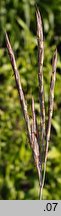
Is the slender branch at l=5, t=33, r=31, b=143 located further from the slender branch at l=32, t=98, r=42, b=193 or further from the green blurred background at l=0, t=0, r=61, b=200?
the green blurred background at l=0, t=0, r=61, b=200

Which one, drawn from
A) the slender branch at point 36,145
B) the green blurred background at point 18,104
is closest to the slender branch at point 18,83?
the slender branch at point 36,145

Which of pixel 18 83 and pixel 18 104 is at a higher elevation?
pixel 18 83

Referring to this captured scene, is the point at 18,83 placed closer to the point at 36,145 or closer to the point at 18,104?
the point at 36,145

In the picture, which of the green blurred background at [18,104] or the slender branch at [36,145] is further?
the green blurred background at [18,104]

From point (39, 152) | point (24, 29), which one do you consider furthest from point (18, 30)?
point (39, 152)

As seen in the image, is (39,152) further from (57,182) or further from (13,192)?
(57,182)

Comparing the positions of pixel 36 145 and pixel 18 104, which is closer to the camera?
pixel 36 145

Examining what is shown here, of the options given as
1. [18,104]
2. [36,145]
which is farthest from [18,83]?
[18,104]

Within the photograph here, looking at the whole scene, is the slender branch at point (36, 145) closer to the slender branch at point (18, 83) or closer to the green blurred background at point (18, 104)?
the slender branch at point (18, 83)
